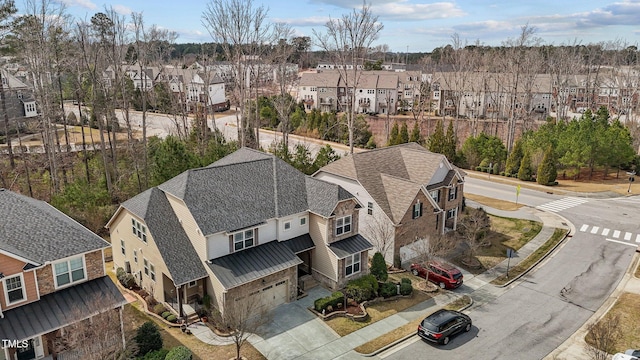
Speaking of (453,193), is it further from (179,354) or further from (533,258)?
(179,354)

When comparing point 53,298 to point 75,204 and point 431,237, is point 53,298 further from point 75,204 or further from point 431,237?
point 431,237

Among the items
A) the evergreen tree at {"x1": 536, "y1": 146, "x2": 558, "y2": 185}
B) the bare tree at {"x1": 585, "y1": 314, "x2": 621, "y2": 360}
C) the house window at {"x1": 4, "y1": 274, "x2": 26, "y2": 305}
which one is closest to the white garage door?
the house window at {"x1": 4, "y1": 274, "x2": 26, "y2": 305}

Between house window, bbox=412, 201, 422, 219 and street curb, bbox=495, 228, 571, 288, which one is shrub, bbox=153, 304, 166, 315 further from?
street curb, bbox=495, 228, 571, 288

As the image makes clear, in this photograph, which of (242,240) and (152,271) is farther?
(242,240)

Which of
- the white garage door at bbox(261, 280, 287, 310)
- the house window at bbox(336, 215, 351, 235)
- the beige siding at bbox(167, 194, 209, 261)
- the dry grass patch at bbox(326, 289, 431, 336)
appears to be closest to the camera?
the dry grass patch at bbox(326, 289, 431, 336)

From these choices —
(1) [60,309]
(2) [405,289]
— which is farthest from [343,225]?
(1) [60,309]

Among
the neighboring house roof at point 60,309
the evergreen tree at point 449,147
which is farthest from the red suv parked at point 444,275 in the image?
the evergreen tree at point 449,147
